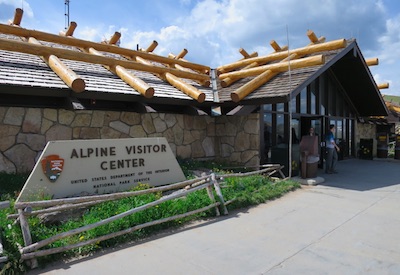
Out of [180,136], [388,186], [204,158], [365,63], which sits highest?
[365,63]

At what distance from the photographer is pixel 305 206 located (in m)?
6.79

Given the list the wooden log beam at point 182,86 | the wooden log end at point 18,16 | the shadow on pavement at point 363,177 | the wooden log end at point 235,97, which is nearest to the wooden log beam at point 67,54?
the wooden log beam at point 182,86

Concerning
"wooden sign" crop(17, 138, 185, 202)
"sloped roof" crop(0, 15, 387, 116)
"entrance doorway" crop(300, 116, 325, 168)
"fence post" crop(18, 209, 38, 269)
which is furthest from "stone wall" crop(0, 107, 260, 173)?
"entrance doorway" crop(300, 116, 325, 168)

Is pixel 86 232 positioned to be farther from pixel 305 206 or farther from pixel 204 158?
pixel 204 158

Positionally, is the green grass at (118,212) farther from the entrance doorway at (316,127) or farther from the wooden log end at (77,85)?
the entrance doorway at (316,127)

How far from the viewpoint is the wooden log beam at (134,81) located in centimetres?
775

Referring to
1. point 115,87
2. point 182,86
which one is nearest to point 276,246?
point 115,87

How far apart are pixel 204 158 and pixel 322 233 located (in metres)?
5.99

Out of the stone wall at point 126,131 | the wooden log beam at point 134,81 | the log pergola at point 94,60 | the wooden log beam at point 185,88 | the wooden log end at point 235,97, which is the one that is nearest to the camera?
the stone wall at point 126,131

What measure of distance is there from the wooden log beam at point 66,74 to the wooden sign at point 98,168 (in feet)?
4.63

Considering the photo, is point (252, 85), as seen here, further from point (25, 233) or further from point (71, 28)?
point (25, 233)

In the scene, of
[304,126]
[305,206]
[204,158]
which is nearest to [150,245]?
[305,206]

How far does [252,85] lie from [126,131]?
393 cm

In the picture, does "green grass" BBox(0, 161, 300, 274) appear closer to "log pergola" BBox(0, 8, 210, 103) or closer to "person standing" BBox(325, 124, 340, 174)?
"log pergola" BBox(0, 8, 210, 103)
